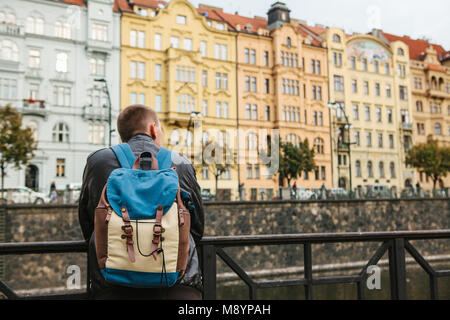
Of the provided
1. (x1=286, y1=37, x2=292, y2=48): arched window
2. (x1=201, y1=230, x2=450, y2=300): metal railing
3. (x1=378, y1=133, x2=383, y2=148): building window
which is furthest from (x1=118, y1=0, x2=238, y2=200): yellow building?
(x1=201, y1=230, x2=450, y2=300): metal railing

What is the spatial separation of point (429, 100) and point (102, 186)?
184ft

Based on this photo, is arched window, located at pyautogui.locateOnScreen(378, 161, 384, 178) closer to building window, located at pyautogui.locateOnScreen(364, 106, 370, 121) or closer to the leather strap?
building window, located at pyautogui.locateOnScreen(364, 106, 370, 121)

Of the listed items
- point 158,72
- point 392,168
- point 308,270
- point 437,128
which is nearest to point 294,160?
point 158,72

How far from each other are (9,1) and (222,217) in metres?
22.6

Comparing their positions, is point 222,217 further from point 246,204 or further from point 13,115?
point 13,115

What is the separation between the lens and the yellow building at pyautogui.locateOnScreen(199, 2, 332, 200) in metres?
42.6

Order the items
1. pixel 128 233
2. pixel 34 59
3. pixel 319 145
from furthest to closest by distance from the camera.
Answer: pixel 319 145, pixel 34 59, pixel 128 233

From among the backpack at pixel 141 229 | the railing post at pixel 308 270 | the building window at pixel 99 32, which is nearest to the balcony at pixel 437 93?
the building window at pixel 99 32

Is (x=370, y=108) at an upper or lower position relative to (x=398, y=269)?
upper

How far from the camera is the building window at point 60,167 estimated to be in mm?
34906

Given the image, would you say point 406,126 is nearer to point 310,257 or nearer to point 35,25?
point 35,25

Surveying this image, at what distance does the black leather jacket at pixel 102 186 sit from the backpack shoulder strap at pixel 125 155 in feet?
0.11

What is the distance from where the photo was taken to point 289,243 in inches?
151

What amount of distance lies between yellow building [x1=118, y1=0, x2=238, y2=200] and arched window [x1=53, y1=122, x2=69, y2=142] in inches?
196
